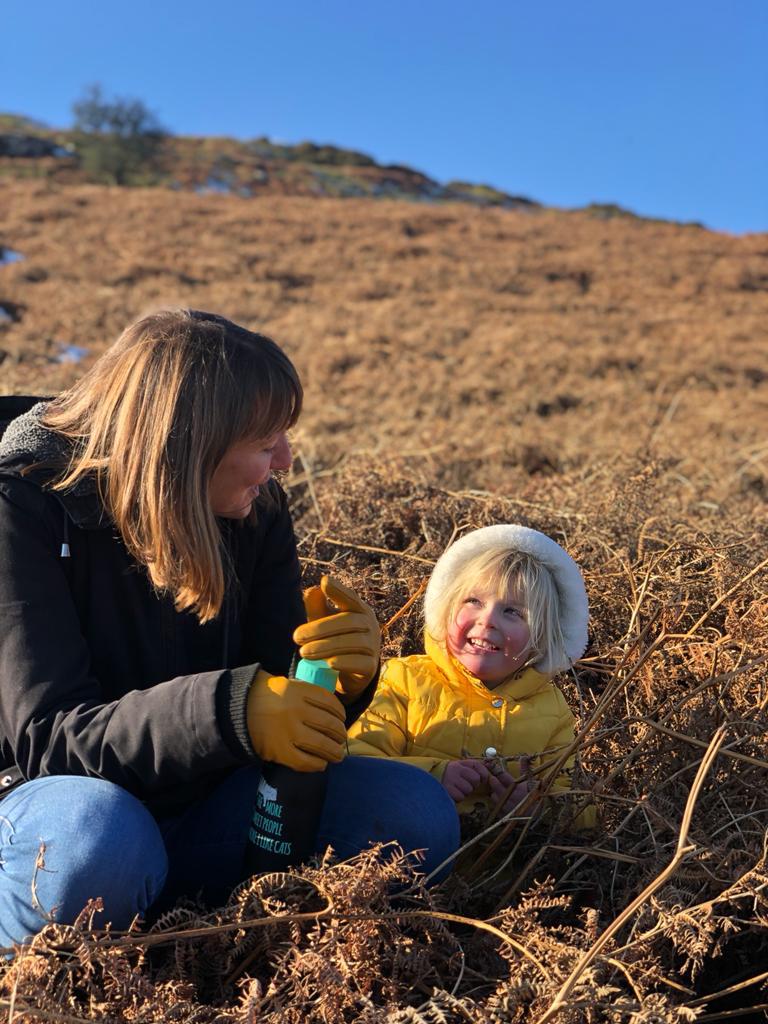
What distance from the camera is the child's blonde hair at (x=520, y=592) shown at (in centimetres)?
237

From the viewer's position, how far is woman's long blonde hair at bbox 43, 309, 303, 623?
1.73m

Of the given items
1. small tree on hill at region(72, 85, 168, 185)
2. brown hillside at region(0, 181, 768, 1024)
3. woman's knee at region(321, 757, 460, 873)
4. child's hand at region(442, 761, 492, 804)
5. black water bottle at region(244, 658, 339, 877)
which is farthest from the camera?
small tree on hill at region(72, 85, 168, 185)

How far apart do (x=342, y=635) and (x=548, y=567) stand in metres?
0.83

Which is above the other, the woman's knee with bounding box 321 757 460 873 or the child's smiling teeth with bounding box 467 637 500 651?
the child's smiling teeth with bounding box 467 637 500 651

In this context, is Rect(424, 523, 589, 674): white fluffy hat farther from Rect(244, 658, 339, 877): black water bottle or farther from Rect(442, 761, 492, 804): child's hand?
Rect(244, 658, 339, 877): black water bottle

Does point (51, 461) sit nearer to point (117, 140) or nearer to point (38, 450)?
point (38, 450)

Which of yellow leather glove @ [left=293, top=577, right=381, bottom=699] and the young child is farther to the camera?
the young child

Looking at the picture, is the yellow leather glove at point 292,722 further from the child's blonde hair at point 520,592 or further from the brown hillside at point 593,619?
the child's blonde hair at point 520,592

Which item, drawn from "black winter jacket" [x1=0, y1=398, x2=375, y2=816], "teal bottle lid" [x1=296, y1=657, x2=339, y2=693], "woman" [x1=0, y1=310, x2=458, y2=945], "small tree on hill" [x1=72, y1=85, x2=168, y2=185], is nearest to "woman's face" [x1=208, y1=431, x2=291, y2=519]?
"woman" [x1=0, y1=310, x2=458, y2=945]

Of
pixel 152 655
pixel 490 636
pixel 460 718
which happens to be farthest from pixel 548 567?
pixel 152 655

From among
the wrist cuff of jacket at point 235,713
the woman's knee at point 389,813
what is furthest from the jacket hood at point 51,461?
the woman's knee at point 389,813

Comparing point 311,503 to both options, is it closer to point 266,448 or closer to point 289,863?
point 266,448

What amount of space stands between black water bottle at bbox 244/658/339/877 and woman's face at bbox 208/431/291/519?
36 cm

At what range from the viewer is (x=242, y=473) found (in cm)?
184
